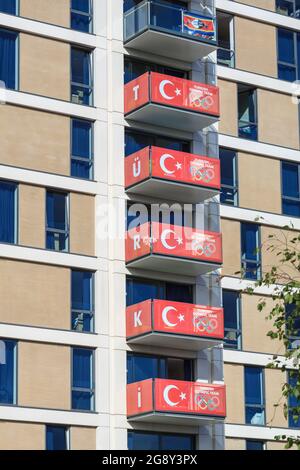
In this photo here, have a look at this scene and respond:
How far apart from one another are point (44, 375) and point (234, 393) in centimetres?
764

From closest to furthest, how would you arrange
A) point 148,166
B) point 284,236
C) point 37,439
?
point 37,439 < point 148,166 < point 284,236

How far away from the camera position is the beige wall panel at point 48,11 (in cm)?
4469

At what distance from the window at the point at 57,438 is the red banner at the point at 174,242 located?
6298mm

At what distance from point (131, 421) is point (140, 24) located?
13.7 m

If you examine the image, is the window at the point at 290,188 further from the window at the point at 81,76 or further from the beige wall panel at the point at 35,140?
the beige wall panel at the point at 35,140

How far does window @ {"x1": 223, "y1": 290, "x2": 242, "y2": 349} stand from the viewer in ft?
154

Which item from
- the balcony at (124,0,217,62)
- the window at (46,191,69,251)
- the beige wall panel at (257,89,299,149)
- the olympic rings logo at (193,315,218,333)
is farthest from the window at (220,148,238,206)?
the window at (46,191,69,251)

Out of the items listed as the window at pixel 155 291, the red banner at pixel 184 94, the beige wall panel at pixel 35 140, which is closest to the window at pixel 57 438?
the window at pixel 155 291

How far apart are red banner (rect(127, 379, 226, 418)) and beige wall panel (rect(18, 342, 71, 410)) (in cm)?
227

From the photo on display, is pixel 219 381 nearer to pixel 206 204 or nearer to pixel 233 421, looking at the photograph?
pixel 233 421

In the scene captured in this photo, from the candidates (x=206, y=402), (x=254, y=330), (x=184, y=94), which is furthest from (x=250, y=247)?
(x=206, y=402)

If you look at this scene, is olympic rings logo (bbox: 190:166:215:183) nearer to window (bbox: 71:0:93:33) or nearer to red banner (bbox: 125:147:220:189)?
red banner (bbox: 125:147:220:189)

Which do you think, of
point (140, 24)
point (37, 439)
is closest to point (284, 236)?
point (140, 24)

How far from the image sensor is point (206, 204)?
156 feet
